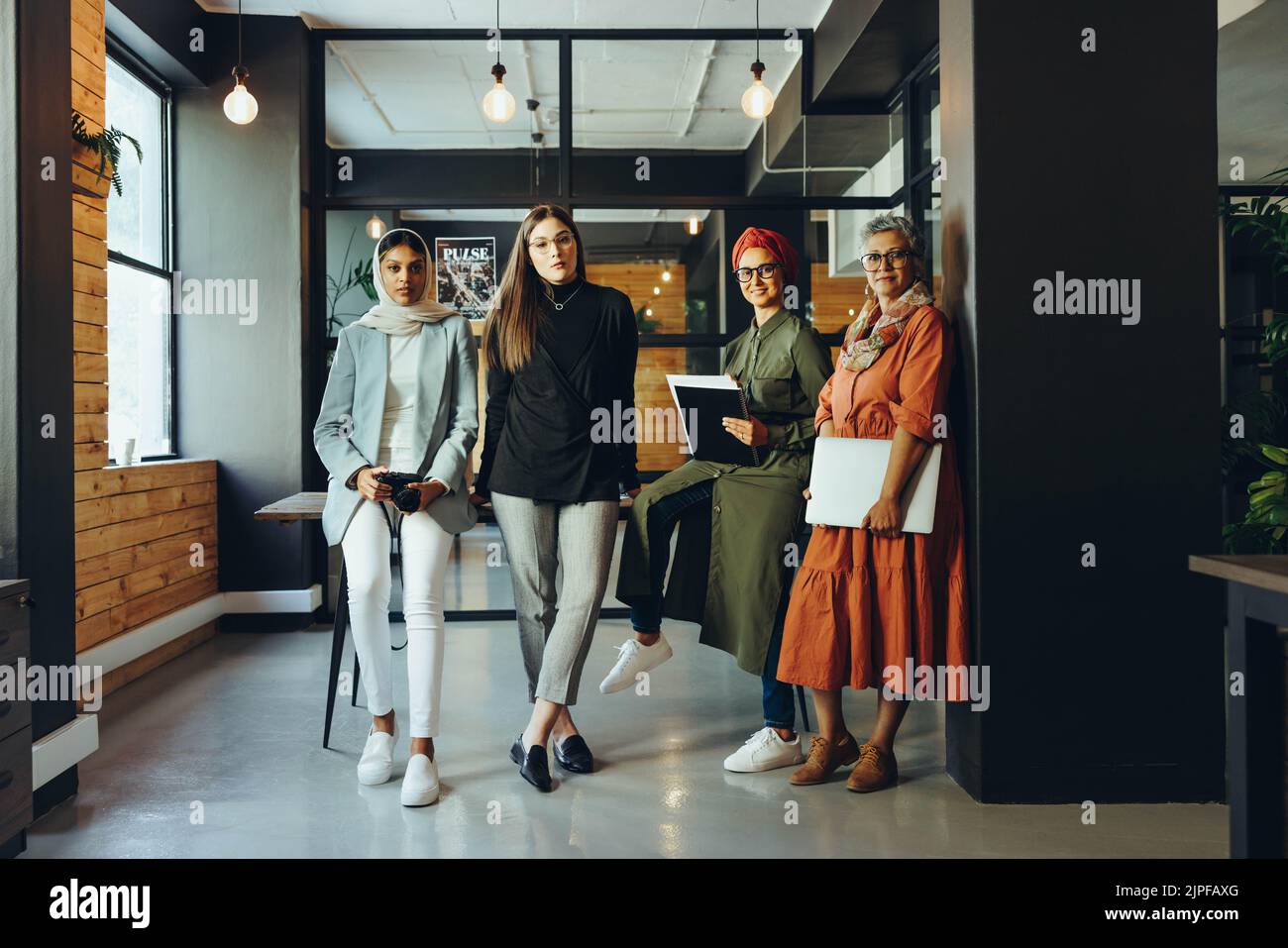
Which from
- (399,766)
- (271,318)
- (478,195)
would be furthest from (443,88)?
(399,766)

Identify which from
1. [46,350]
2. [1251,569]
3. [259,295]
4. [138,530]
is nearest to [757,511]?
[1251,569]

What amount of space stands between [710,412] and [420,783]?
1367 millimetres

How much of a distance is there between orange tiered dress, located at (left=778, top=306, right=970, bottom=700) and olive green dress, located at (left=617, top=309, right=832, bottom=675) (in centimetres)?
20

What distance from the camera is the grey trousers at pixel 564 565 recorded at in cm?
280

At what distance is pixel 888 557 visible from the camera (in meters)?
2.69

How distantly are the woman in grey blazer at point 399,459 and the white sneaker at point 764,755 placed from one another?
2.98 ft

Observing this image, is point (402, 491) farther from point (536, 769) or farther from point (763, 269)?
point (763, 269)

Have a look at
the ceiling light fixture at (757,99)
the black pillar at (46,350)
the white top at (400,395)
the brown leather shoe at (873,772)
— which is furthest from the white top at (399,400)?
the ceiling light fixture at (757,99)

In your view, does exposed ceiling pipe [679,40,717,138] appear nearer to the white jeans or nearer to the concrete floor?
the concrete floor

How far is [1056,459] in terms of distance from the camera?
2674 mm

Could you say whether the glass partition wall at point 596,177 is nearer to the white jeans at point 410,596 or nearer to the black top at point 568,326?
the black top at point 568,326

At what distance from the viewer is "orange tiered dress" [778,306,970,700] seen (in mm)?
2654

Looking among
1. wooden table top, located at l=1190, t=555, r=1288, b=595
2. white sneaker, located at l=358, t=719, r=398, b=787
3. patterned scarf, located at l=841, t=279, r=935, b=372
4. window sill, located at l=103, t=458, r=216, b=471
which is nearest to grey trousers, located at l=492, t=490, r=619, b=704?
white sneaker, located at l=358, t=719, r=398, b=787
